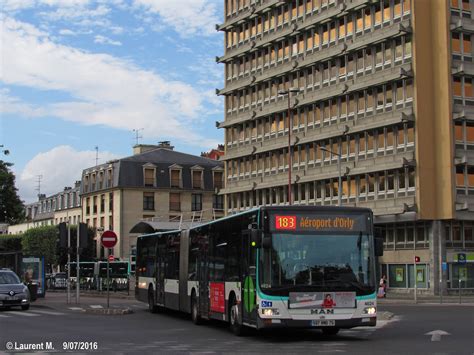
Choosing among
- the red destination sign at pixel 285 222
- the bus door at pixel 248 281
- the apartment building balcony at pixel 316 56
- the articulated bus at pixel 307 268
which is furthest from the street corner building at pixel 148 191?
the red destination sign at pixel 285 222

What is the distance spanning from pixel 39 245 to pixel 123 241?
37.7 ft

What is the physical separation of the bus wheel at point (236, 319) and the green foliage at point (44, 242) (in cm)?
8552

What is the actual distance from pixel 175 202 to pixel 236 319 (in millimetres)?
85041

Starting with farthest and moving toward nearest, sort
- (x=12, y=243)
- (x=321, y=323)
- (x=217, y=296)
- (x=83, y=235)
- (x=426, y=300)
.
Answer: (x=12, y=243)
(x=426, y=300)
(x=83, y=235)
(x=217, y=296)
(x=321, y=323)

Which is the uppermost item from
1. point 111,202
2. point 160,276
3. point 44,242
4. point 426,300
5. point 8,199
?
point 111,202

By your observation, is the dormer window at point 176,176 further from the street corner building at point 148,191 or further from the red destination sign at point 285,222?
the red destination sign at point 285,222

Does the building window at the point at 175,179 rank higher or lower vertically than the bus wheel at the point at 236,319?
higher

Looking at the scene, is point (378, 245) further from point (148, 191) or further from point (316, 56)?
point (148, 191)

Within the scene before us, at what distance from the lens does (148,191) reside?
342 ft

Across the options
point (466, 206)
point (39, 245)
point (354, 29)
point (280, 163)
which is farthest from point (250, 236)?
point (39, 245)

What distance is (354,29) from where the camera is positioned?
220 ft

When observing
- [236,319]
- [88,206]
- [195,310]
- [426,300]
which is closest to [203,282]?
[195,310]

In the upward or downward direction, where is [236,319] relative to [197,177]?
downward

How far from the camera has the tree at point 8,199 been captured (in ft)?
210
